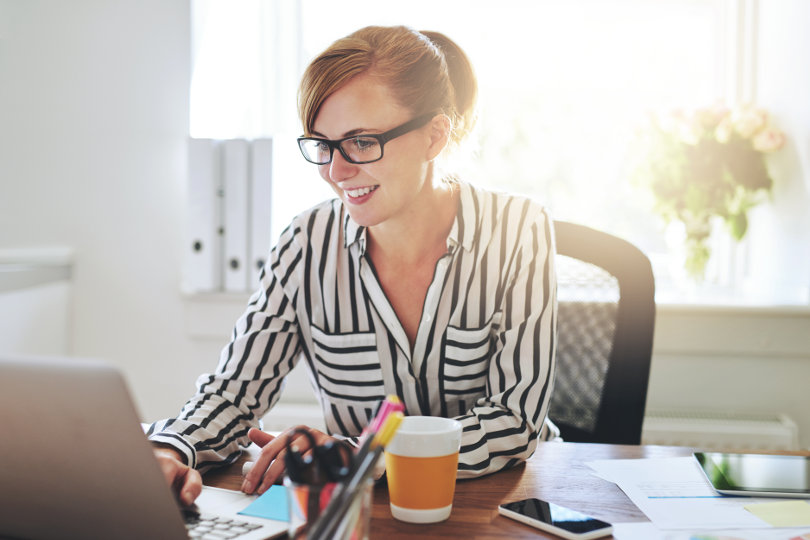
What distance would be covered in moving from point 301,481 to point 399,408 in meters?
0.09

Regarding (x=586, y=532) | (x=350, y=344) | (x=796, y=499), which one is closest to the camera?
(x=586, y=532)

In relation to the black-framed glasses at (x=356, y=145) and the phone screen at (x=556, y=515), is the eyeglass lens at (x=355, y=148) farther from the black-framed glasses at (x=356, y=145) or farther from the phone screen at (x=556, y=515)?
the phone screen at (x=556, y=515)

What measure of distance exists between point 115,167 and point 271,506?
1759mm

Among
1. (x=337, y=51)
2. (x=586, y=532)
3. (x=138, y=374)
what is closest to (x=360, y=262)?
(x=337, y=51)

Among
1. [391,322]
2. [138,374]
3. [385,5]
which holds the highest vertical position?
[385,5]

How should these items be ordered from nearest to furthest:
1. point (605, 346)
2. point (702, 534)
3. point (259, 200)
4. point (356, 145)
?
point (702, 534) < point (356, 145) < point (605, 346) < point (259, 200)

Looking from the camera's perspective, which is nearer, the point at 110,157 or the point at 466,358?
the point at 466,358

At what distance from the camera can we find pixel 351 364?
1.21 metres

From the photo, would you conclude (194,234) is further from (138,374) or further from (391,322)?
(391,322)

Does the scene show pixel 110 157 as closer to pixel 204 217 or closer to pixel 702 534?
pixel 204 217

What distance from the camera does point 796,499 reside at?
0.81 m

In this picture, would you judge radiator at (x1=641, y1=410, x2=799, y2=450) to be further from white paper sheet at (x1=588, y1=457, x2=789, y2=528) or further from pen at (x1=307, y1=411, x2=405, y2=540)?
pen at (x1=307, y1=411, x2=405, y2=540)

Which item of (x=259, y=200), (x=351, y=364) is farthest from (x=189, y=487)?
(x=259, y=200)

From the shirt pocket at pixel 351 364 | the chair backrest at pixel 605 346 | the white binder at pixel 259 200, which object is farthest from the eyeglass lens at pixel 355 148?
the white binder at pixel 259 200
